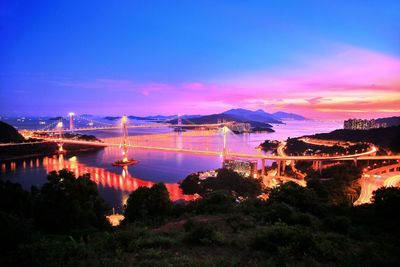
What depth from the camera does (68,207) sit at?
4922mm

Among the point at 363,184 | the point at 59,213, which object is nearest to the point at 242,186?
the point at 363,184

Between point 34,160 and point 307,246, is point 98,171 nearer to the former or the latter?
point 34,160

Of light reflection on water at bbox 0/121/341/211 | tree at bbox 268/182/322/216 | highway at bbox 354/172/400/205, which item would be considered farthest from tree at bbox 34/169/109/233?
highway at bbox 354/172/400/205

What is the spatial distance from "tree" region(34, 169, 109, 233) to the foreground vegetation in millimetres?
21

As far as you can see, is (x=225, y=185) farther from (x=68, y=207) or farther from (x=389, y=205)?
(x=389, y=205)

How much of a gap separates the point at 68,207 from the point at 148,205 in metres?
1.32

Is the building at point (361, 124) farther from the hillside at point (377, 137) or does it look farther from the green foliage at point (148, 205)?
the green foliage at point (148, 205)

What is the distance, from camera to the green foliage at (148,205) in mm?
4824

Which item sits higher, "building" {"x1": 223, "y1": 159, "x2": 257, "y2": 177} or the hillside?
the hillside

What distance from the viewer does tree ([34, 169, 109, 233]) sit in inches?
187

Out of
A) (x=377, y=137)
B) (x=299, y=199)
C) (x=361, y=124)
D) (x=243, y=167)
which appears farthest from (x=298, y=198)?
(x=361, y=124)

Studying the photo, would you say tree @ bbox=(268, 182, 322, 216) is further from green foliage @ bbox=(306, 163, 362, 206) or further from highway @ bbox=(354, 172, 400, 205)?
highway @ bbox=(354, 172, 400, 205)

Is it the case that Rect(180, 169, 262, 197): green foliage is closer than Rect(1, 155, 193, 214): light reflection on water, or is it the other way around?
Rect(180, 169, 262, 197): green foliage

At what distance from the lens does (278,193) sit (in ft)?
15.4
